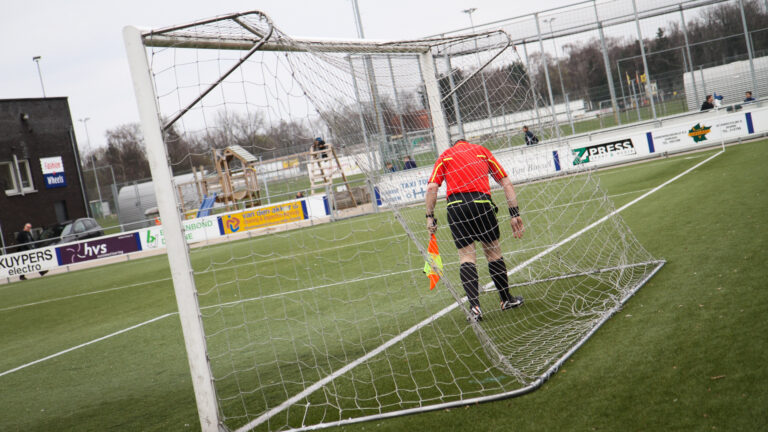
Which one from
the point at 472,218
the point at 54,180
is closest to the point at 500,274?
the point at 472,218

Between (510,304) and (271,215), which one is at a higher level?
(271,215)

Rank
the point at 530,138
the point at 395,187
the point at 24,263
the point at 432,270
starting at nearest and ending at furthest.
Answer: the point at 432,270 < the point at 395,187 < the point at 530,138 < the point at 24,263

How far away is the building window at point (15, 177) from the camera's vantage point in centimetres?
2977

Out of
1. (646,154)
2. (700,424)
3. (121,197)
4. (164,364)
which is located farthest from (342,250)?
(121,197)

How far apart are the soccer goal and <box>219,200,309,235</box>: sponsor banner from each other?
33.0 feet

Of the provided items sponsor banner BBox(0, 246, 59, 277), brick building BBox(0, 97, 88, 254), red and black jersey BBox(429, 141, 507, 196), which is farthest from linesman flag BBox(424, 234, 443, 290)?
brick building BBox(0, 97, 88, 254)

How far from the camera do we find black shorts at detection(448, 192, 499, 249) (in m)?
5.34

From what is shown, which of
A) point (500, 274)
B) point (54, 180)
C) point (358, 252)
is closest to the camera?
point (358, 252)

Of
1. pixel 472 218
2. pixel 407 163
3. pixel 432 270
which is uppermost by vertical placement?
pixel 407 163

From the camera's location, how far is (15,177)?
29984 mm

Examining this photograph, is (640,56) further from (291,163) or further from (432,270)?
(432,270)

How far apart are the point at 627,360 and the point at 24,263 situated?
21.0 metres

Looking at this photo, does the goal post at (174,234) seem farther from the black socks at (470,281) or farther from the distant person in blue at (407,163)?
the distant person in blue at (407,163)

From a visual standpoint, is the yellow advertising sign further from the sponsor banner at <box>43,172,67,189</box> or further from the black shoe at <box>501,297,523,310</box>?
the sponsor banner at <box>43,172,67,189</box>
